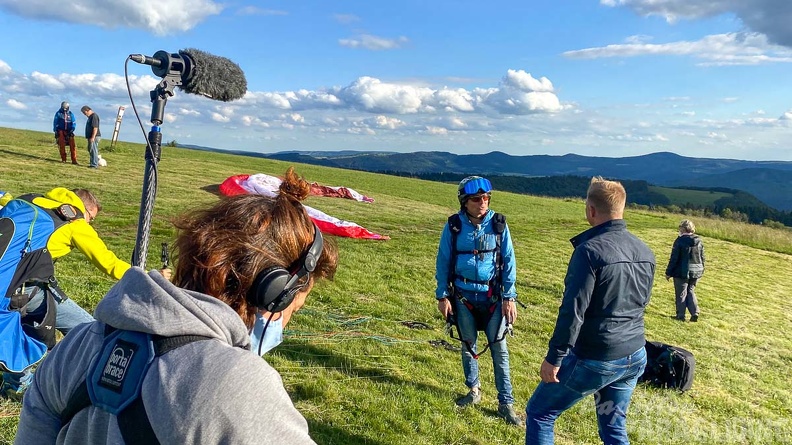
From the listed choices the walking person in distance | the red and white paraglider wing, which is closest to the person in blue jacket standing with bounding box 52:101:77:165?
the walking person in distance

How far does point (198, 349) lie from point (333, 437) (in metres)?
4.14

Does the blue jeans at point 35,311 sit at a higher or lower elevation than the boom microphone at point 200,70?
lower

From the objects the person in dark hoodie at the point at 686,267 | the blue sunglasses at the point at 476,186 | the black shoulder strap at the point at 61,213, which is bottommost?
the person in dark hoodie at the point at 686,267

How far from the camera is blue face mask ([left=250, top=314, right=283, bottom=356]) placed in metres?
1.92

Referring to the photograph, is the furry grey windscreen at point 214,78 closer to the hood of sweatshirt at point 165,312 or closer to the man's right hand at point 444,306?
the hood of sweatshirt at point 165,312

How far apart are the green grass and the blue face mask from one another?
14900 cm

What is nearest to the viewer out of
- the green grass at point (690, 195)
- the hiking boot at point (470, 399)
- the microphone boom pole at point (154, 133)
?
the microphone boom pole at point (154, 133)

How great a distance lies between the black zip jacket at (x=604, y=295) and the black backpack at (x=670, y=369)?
13.8 feet

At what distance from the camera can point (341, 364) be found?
269 inches

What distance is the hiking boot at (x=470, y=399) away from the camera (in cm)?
609

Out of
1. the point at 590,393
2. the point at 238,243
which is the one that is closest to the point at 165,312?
the point at 238,243

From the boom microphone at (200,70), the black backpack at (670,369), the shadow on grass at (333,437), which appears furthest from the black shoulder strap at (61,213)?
the black backpack at (670,369)

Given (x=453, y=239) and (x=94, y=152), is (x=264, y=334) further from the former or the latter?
(x=94, y=152)

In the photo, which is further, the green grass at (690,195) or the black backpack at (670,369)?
the green grass at (690,195)
